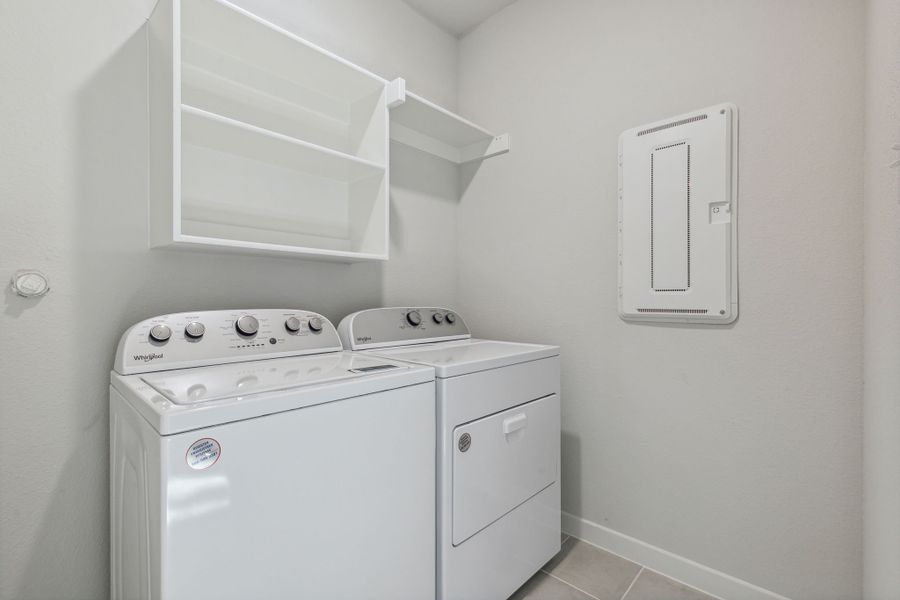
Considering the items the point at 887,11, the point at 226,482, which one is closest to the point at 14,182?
the point at 226,482

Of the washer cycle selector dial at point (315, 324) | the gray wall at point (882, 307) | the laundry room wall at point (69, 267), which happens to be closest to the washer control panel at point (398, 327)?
the washer cycle selector dial at point (315, 324)

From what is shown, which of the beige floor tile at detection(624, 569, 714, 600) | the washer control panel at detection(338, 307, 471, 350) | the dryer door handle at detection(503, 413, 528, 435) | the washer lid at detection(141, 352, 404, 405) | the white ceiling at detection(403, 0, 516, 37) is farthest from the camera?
the white ceiling at detection(403, 0, 516, 37)

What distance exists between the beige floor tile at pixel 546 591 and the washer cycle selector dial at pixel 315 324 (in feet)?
3.83

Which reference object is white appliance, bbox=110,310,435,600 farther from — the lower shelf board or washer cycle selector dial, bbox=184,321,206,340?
the lower shelf board

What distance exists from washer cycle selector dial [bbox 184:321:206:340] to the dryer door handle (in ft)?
3.10

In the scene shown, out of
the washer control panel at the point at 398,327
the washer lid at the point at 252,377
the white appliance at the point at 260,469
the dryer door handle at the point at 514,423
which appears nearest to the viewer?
the white appliance at the point at 260,469

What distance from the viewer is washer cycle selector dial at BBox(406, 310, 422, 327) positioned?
1.70 meters

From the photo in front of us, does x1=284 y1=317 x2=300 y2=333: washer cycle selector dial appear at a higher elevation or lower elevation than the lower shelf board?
lower

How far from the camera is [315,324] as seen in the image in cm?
141

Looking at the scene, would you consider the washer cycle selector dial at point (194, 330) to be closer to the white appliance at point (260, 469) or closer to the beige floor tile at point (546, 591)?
the white appliance at point (260, 469)

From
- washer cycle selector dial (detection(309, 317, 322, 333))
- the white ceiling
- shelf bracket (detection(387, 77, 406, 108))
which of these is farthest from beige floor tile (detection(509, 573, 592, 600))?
the white ceiling

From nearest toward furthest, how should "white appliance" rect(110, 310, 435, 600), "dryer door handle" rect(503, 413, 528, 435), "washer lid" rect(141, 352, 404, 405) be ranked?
"white appliance" rect(110, 310, 435, 600)
"washer lid" rect(141, 352, 404, 405)
"dryer door handle" rect(503, 413, 528, 435)

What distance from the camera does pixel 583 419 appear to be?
1.76 m

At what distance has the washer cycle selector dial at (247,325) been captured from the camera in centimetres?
123
